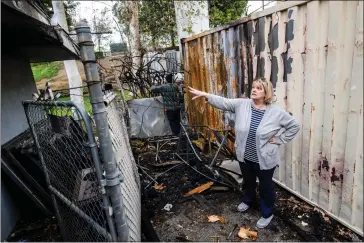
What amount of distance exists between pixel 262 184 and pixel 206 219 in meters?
0.95

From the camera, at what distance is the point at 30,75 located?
5.50 metres

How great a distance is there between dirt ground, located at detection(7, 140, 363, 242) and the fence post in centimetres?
125

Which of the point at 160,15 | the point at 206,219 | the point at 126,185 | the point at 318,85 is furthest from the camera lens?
the point at 160,15

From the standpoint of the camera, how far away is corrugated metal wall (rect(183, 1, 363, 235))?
2395 millimetres

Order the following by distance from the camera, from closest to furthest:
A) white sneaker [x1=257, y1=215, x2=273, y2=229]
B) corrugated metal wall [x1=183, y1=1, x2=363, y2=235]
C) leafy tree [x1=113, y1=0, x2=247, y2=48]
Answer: corrugated metal wall [x1=183, y1=1, x2=363, y2=235] < white sneaker [x1=257, y1=215, x2=273, y2=229] < leafy tree [x1=113, y1=0, x2=247, y2=48]

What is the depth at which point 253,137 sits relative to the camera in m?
2.95

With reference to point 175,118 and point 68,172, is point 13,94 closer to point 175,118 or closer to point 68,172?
point 68,172

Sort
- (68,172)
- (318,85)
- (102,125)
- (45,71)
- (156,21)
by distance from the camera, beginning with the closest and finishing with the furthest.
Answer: (102,125) → (318,85) → (68,172) → (156,21) → (45,71)

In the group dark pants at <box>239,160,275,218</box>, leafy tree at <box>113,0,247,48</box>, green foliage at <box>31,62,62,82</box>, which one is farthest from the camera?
green foliage at <box>31,62,62,82</box>

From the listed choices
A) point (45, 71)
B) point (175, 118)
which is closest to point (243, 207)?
point (175, 118)

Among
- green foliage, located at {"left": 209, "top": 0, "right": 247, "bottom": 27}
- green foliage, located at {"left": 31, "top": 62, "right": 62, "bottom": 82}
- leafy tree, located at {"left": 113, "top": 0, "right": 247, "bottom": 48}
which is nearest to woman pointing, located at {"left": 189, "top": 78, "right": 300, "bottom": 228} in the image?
green foliage, located at {"left": 209, "top": 0, "right": 247, "bottom": 27}

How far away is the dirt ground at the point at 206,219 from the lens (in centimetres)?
297

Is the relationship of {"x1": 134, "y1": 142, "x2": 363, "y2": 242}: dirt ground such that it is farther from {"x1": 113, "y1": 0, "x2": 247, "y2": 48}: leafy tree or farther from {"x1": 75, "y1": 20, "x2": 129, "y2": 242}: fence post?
{"x1": 113, "y1": 0, "x2": 247, "y2": 48}: leafy tree

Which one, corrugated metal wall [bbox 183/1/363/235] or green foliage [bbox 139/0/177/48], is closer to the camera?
corrugated metal wall [bbox 183/1/363/235]
